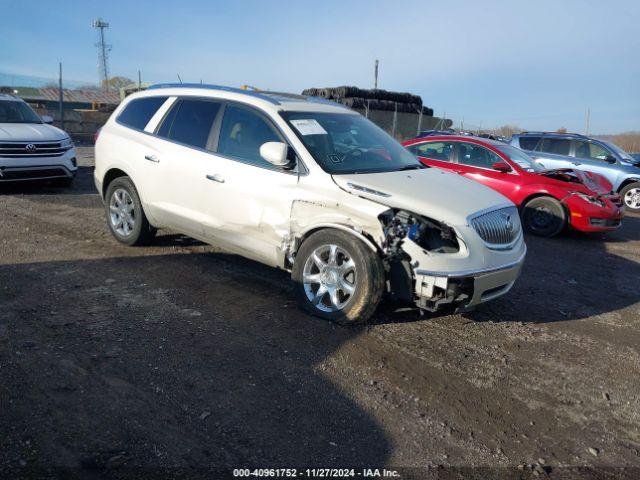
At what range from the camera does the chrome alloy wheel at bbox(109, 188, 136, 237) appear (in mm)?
6055

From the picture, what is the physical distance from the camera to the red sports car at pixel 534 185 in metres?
8.55

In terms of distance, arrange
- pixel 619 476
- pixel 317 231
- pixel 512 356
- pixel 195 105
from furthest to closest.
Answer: pixel 195 105 < pixel 317 231 < pixel 512 356 < pixel 619 476

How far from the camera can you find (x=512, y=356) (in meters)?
4.10

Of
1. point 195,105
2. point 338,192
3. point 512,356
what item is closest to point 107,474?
point 338,192

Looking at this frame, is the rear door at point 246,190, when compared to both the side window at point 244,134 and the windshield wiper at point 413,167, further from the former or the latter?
the windshield wiper at point 413,167

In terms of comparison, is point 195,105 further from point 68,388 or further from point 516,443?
point 516,443

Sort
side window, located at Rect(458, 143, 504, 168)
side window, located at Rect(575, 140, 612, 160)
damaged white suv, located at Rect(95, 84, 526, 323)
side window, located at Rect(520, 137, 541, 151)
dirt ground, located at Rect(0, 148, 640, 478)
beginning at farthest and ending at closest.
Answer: side window, located at Rect(520, 137, 541, 151), side window, located at Rect(575, 140, 612, 160), side window, located at Rect(458, 143, 504, 168), damaged white suv, located at Rect(95, 84, 526, 323), dirt ground, located at Rect(0, 148, 640, 478)

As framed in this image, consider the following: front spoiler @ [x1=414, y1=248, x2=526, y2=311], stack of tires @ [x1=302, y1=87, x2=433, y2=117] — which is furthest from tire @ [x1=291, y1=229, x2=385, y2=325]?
stack of tires @ [x1=302, y1=87, x2=433, y2=117]

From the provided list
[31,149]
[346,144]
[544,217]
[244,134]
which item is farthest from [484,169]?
[31,149]

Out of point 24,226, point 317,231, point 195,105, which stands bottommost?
point 24,226

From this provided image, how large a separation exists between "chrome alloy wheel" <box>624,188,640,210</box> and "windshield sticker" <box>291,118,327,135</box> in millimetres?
10415

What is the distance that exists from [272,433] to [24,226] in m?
5.70

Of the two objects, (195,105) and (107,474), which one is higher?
(195,105)

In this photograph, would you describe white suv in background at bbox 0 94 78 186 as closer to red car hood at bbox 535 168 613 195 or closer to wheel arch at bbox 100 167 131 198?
wheel arch at bbox 100 167 131 198
